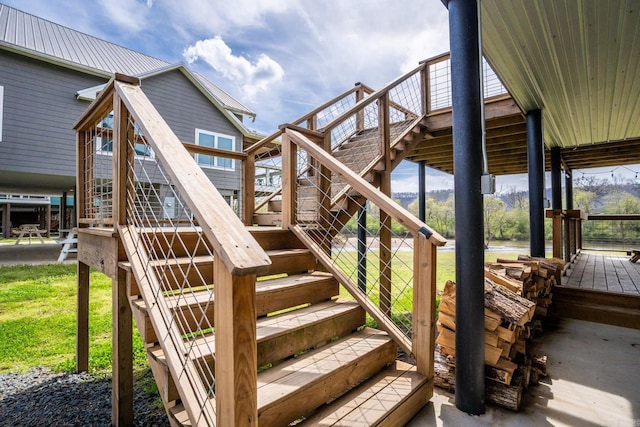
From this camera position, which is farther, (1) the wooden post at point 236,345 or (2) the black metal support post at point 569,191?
(2) the black metal support post at point 569,191

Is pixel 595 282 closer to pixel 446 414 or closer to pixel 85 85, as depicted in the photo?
pixel 446 414

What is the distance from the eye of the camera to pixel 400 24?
6426 mm

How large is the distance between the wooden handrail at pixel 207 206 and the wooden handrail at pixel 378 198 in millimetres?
1204

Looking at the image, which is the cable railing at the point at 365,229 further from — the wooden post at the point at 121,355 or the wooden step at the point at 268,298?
the wooden post at the point at 121,355

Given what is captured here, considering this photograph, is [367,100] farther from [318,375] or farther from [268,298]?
[318,375]

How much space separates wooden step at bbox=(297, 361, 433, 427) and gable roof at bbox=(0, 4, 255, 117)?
9804 millimetres

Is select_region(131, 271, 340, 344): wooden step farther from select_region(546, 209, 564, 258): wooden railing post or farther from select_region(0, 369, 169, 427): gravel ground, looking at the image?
select_region(546, 209, 564, 258): wooden railing post

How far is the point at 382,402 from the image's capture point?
1742mm

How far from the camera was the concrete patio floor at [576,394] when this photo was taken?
1.94m

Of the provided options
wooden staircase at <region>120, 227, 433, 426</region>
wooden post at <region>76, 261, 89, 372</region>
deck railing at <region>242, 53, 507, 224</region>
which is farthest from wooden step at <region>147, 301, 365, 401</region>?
deck railing at <region>242, 53, 507, 224</region>

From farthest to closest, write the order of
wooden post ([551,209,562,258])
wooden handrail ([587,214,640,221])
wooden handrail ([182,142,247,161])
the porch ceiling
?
wooden handrail ([587,214,640,221]) → wooden post ([551,209,562,258]) → wooden handrail ([182,142,247,161]) → the porch ceiling

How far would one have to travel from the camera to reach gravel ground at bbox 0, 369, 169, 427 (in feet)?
7.05

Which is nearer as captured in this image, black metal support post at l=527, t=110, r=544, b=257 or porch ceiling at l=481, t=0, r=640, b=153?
porch ceiling at l=481, t=0, r=640, b=153

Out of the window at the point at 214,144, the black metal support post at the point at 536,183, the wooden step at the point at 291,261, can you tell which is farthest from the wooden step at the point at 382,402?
the window at the point at 214,144
